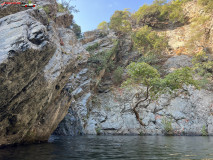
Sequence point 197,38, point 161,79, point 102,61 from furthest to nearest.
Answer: point 197,38 < point 102,61 < point 161,79

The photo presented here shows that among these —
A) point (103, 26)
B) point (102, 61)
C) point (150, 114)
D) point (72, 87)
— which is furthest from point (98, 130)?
point (103, 26)

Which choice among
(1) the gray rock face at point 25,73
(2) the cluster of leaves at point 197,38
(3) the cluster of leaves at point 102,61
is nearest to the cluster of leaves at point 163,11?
(2) the cluster of leaves at point 197,38

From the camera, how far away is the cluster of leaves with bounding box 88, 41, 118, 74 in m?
34.5

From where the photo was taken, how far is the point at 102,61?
114 ft

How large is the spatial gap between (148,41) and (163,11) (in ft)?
54.9

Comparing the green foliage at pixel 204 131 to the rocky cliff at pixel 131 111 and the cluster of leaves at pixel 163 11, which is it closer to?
the rocky cliff at pixel 131 111

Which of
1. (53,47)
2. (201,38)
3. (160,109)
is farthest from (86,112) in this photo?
(201,38)

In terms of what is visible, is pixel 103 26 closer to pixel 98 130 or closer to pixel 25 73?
pixel 98 130

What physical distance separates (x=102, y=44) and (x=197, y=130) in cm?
2793

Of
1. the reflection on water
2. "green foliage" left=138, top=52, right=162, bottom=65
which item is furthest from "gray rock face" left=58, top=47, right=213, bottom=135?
the reflection on water

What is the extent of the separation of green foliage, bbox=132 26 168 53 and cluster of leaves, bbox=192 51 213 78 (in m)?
8.56

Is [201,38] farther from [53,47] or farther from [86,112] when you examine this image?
[53,47]

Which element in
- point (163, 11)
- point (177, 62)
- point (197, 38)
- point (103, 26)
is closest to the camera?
point (177, 62)

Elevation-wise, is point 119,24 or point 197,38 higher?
point 119,24
